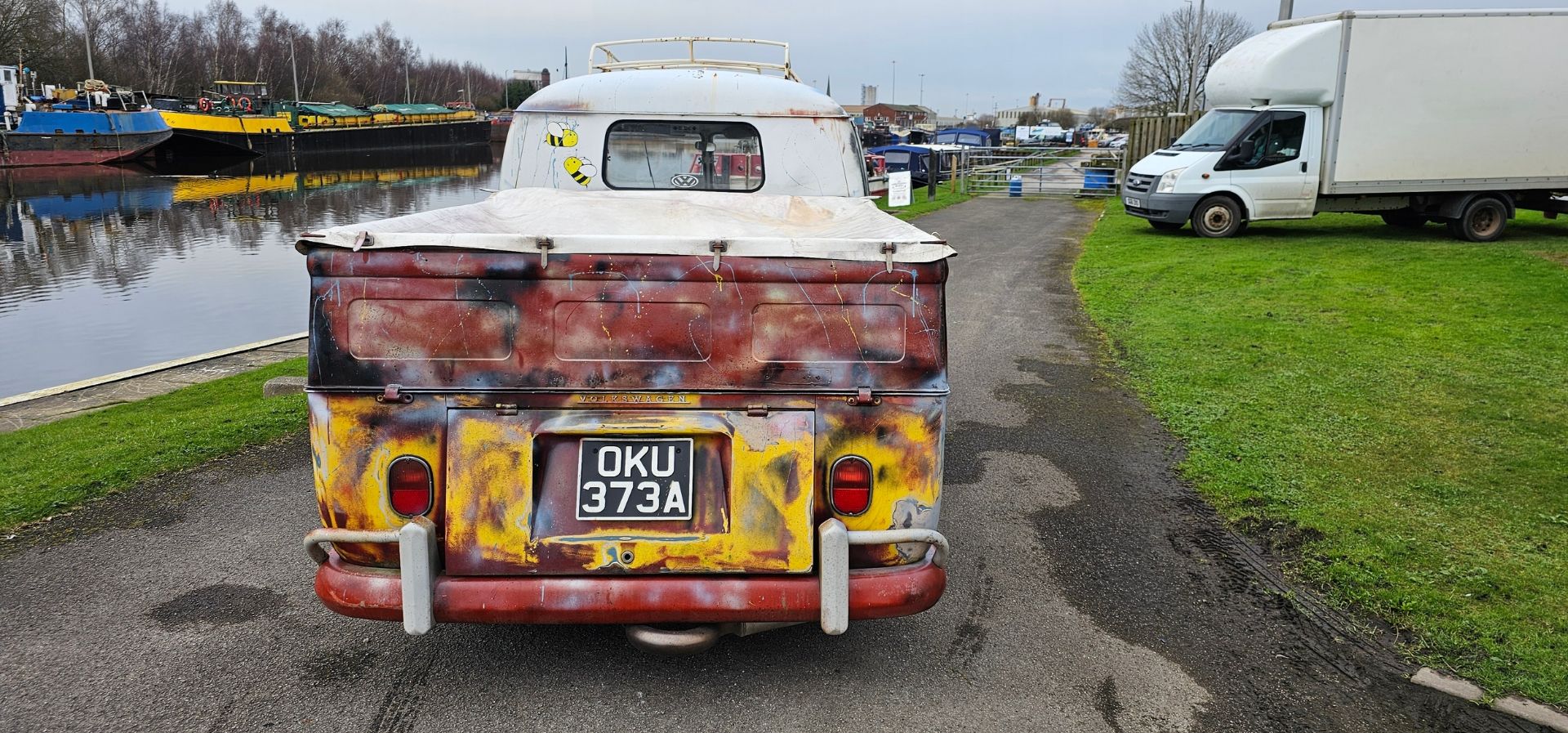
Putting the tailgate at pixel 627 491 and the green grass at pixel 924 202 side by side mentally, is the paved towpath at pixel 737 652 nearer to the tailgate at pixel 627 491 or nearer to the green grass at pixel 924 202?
the tailgate at pixel 627 491

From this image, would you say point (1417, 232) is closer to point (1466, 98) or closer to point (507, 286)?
point (1466, 98)

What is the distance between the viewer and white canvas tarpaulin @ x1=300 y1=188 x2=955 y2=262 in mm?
3252

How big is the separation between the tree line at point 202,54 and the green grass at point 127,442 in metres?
66.3

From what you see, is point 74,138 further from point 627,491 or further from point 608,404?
point 627,491

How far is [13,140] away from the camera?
43.9 meters

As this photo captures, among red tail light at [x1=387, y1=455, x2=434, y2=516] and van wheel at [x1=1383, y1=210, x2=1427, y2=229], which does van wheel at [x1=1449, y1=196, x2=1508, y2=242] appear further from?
red tail light at [x1=387, y1=455, x2=434, y2=516]

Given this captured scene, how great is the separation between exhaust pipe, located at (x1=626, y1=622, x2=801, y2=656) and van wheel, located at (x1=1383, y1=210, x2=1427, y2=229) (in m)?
18.1

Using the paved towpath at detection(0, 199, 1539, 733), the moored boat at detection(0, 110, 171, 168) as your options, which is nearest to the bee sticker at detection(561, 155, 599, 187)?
the paved towpath at detection(0, 199, 1539, 733)

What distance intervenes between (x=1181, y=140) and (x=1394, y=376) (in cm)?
1070

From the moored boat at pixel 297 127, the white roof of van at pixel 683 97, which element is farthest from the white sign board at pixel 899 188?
the moored boat at pixel 297 127

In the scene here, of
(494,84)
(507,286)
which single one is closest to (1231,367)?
(507,286)

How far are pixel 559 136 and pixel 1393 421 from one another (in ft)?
18.8

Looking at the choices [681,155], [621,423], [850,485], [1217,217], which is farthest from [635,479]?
[1217,217]

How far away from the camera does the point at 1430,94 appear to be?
15.0 m
